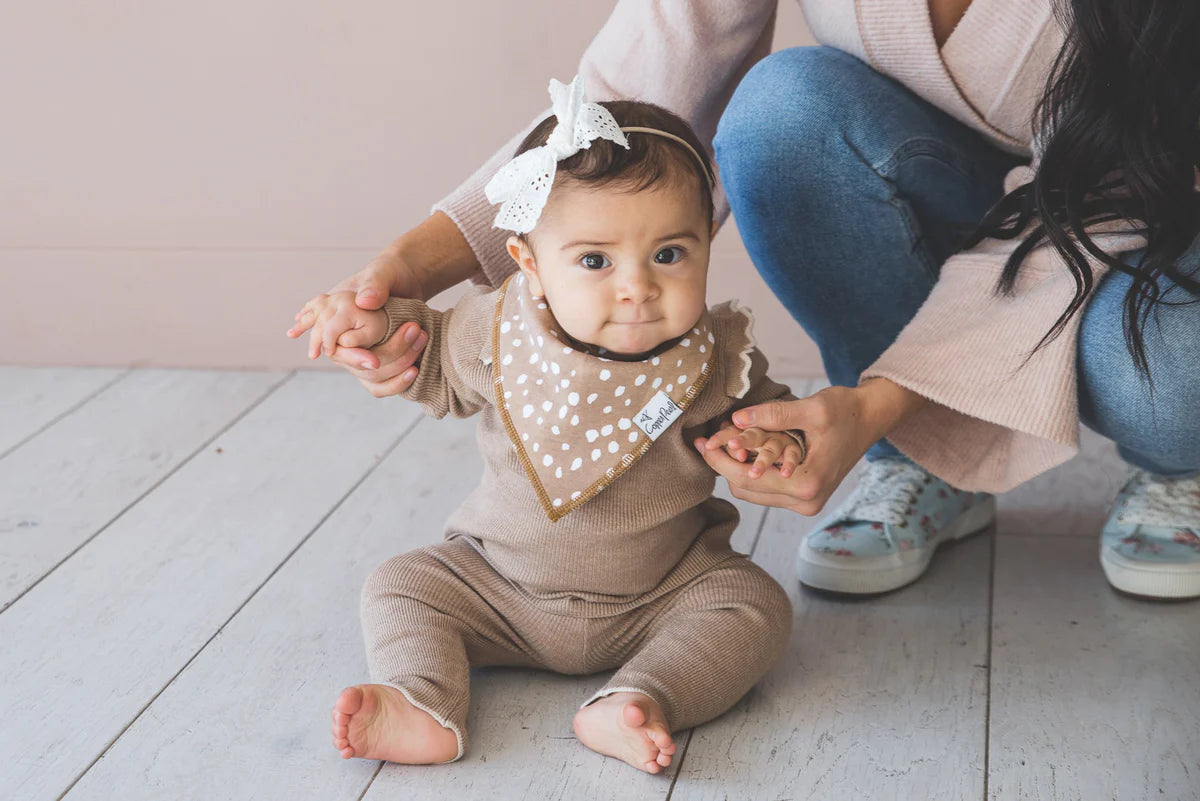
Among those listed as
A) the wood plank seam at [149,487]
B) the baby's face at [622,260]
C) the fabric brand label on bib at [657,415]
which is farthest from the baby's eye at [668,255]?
the wood plank seam at [149,487]

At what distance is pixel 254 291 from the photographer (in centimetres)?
192

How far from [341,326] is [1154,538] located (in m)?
0.80

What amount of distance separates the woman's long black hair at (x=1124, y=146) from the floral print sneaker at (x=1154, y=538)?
0.84ft

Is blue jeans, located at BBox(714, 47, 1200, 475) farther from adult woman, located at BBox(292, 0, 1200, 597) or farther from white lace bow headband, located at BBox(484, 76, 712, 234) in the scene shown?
white lace bow headband, located at BBox(484, 76, 712, 234)

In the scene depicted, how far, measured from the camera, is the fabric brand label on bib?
1.04m

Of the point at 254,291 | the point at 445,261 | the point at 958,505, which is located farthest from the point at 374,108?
the point at 958,505

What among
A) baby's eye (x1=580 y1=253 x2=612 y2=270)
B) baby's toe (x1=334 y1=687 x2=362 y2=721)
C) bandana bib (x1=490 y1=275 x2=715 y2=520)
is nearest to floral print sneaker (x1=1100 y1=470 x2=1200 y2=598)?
bandana bib (x1=490 y1=275 x2=715 y2=520)

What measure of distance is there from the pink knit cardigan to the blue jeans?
36 millimetres

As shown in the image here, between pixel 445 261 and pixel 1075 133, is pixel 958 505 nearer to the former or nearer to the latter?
pixel 1075 133

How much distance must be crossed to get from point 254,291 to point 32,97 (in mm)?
417

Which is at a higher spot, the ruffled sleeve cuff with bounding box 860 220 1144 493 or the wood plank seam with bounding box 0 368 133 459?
the ruffled sleeve cuff with bounding box 860 220 1144 493

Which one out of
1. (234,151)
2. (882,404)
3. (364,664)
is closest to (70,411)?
(234,151)

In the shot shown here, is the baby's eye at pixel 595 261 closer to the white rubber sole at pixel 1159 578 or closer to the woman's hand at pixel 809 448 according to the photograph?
the woman's hand at pixel 809 448

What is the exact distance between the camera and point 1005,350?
1084mm
